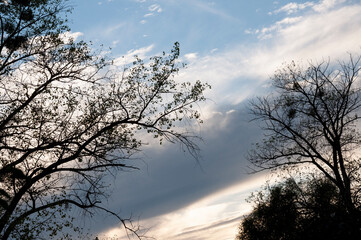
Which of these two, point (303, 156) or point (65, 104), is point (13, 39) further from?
point (303, 156)

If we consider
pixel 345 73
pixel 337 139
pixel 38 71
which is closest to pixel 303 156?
pixel 337 139

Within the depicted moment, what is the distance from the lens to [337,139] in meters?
19.6

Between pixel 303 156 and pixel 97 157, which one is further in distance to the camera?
pixel 303 156

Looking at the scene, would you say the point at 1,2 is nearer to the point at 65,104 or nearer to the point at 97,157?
the point at 65,104

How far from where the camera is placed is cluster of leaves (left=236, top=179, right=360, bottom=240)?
25.5ft

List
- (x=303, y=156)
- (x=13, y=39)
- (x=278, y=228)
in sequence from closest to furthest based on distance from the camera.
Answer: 1. (x=13, y=39)
2. (x=303, y=156)
3. (x=278, y=228)

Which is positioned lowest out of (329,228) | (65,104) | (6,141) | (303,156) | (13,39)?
(329,228)

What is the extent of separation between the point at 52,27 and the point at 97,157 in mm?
7146

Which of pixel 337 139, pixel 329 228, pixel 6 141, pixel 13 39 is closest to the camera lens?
pixel 329 228

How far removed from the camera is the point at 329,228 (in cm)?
779

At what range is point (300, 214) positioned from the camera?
63.7 ft

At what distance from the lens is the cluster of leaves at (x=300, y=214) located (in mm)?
7762

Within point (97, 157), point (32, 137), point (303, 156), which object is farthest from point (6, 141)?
point (303, 156)

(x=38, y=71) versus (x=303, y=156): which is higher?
(x=38, y=71)
